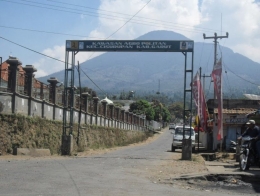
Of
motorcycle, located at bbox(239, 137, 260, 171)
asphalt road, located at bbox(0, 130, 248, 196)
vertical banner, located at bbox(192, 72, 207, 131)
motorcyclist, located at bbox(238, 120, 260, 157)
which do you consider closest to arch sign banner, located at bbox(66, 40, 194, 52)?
vertical banner, located at bbox(192, 72, 207, 131)

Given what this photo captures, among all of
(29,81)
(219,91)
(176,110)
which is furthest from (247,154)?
(176,110)

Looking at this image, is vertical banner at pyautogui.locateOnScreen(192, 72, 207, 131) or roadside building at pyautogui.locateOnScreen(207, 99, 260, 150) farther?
roadside building at pyautogui.locateOnScreen(207, 99, 260, 150)

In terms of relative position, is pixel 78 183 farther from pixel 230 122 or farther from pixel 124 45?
pixel 230 122

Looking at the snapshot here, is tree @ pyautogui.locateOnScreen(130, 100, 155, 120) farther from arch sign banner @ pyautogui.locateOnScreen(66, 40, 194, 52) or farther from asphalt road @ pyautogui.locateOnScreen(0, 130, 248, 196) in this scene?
asphalt road @ pyautogui.locateOnScreen(0, 130, 248, 196)

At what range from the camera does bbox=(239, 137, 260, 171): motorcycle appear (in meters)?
12.0

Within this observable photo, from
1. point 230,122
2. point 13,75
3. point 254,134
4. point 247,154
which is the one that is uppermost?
point 13,75

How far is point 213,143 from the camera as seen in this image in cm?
3005

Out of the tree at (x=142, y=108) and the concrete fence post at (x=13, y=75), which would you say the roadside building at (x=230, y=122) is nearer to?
the concrete fence post at (x=13, y=75)

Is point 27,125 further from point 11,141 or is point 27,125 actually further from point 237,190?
point 237,190

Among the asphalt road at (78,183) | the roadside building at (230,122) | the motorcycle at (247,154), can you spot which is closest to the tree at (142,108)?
the roadside building at (230,122)

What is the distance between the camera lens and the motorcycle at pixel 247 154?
39.3 ft

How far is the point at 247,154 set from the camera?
39.3 feet

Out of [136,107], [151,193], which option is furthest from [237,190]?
[136,107]

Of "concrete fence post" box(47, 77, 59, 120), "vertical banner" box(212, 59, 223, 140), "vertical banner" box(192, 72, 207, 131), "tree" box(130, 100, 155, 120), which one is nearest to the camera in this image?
"vertical banner" box(212, 59, 223, 140)
